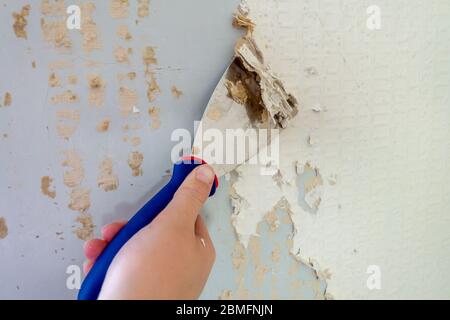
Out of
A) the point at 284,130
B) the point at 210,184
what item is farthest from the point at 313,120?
the point at 210,184

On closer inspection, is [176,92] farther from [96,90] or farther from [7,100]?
[7,100]

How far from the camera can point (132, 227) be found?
1.53 feet

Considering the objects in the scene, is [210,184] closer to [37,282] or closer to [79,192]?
[79,192]

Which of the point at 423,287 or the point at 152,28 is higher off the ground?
the point at 152,28

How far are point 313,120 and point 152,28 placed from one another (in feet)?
0.95

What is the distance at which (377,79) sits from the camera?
588 mm

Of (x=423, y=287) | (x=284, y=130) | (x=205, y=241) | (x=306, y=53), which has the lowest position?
(x=423, y=287)

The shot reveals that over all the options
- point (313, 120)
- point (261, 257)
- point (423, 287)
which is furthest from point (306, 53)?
point (423, 287)

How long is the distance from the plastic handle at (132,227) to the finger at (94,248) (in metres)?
0.06

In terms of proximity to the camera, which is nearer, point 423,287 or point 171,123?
point 171,123

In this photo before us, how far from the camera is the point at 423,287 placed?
682 millimetres

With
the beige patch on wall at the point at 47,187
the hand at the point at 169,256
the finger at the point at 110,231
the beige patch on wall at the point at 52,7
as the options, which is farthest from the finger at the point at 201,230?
the beige patch on wall at the point at 52,7

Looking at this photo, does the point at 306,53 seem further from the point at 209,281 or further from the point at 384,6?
the point at 209,281

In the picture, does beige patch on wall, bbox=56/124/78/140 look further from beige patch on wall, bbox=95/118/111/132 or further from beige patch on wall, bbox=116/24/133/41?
beige patch on wall, bbox=116/24/133/41
